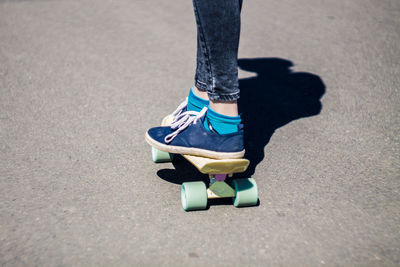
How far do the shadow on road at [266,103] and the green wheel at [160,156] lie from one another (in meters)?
0.07

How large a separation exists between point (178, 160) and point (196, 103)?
0.42m

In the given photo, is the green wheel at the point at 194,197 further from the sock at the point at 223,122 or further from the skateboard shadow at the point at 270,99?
the skateboard shadow at the point at 270,99

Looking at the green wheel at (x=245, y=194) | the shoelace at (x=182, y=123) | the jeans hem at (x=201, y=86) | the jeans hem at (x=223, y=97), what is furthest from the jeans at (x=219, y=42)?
the green wheel at (x=245, y=194)

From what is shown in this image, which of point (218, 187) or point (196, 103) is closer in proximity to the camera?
point (218, 187)

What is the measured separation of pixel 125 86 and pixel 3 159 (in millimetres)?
1299

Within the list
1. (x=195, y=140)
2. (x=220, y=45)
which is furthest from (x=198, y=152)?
(x=220, y=45)

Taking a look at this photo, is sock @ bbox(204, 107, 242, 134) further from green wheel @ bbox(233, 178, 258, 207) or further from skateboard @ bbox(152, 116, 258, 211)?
green wheel @ bbox(233, 178, 258, 207)

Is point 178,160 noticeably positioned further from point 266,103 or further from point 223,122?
point 266,103

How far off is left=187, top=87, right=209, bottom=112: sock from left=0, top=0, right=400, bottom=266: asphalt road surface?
388mm

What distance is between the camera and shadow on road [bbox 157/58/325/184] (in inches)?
101

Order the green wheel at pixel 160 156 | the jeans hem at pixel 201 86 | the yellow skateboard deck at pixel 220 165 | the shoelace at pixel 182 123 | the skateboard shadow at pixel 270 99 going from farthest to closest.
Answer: the skateboard shadow at pixel 270 99
the green wheel at pixel 160 156
the jeans hem at pixel 201 86
the shoelace at pixel 182 123
the yellow skateboard deck at pixel 220 165

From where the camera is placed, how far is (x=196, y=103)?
2.40m

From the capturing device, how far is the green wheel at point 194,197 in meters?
2.11

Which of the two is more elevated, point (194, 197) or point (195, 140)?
point (195, 140)
